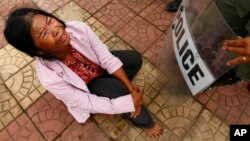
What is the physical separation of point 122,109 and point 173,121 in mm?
612

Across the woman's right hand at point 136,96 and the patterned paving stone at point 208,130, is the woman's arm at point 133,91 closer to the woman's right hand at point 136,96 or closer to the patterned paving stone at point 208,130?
the woman's right hand at point 136,96

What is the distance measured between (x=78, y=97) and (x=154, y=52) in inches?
43.3

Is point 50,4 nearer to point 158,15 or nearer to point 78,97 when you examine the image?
point 158,15

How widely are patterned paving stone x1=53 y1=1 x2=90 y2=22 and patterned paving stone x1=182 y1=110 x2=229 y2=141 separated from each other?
1624 millimetres

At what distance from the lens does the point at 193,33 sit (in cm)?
141

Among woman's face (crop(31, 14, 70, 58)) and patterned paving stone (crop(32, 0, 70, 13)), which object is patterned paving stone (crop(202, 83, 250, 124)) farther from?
patterned paving stone (crop(32, 0, 70, 13))

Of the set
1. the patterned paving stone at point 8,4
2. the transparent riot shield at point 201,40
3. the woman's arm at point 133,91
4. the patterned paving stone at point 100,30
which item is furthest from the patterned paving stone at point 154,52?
the patterned paving stone at point 8,4

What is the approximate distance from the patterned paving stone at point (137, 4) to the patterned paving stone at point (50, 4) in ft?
2.35

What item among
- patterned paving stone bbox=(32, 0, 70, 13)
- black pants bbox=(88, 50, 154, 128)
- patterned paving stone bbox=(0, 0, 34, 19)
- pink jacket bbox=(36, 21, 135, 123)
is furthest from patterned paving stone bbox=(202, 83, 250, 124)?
patterned paving stone bbox=(0, 0, 34, 19)

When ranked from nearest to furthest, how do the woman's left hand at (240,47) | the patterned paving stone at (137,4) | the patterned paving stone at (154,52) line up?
the woman's left hand at (240,47)
the patterned paving stone at (154,52)
the patterned paving stone at (137,4)

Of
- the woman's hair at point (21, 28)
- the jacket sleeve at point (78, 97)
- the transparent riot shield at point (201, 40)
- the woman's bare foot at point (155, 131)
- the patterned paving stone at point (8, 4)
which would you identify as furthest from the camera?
the patterned paving stone at point (8, 4)

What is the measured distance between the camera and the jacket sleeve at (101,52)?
6.03 ft

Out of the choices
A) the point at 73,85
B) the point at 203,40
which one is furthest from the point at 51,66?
the point at 203,40

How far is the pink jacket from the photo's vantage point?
1664mm
